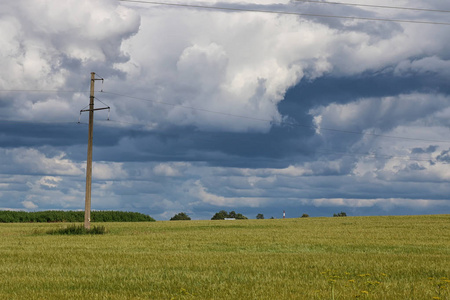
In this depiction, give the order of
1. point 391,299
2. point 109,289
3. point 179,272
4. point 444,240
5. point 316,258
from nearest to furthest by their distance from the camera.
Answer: point 391,299 → point 109,289 → point 179,272 → point 316,258 → point 444,240

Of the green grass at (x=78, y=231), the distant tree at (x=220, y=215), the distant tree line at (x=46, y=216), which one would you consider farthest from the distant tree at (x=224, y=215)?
the green grass at (x=78, y=231)

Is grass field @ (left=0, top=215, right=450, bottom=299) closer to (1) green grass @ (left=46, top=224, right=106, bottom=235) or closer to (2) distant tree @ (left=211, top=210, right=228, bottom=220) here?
(1) green grass @ (left=46, top=224, right=106, bottom=235)

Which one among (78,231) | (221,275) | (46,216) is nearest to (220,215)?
(46,216)

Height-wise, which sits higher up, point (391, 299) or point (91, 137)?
point (91, 137)

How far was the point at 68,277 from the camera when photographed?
15898mm

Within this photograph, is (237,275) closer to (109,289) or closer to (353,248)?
(109,289)

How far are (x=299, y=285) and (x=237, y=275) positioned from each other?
221cm

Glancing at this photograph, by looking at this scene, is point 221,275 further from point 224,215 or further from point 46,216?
point 224,215

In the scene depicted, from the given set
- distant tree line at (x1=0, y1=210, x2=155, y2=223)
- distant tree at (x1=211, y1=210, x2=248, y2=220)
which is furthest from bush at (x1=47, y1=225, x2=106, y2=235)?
distant tree at (x1=211, y1=210, x2=248, y2=220)

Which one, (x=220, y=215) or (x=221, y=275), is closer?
(x=221, y=275)

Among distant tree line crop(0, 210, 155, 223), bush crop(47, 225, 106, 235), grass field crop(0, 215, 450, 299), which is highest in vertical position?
distant tree line crop(0, 210, 155, 223)

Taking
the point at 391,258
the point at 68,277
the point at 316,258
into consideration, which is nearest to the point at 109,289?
the point at 68,277

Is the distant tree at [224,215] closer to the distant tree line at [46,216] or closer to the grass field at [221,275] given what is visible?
the distant tree line at [46,216]

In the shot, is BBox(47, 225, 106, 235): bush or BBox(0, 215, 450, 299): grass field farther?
BBox(47, 225, 106, 235): bush
